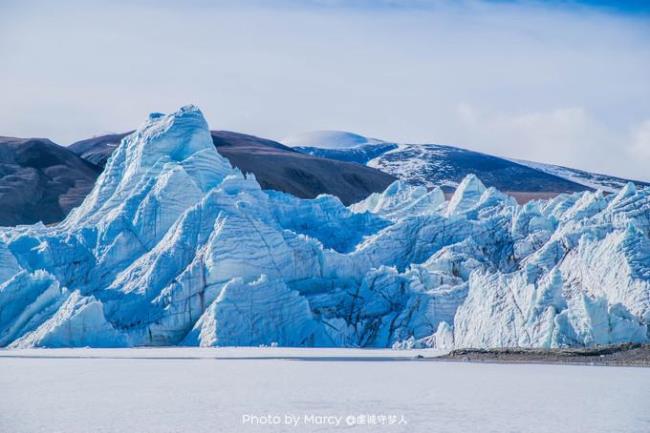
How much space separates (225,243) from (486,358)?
10.1m

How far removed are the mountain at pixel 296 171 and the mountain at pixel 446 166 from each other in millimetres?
14262

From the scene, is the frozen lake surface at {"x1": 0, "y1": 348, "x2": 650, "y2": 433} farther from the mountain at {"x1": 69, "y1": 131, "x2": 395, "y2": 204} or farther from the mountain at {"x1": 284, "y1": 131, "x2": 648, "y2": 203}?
the mountain at {"x1": 284, "y1": 131, "x2": 648, "y2": 203}

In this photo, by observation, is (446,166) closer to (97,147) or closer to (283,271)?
(97,147)

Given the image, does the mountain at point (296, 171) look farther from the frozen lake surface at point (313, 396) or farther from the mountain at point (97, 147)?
the frozen lake surface at point (313, 396)

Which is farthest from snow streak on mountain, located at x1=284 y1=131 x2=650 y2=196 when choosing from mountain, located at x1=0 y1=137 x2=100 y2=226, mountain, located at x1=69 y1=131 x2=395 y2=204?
mountain, located at x1=0 y1=137 x2=100 y2=226

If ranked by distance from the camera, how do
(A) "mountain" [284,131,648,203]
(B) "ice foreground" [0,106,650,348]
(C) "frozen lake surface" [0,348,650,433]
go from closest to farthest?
(C) "frozen lake surface" [0,348,650,433], (B) "ice foreground" [0,106,650,348], (A) "mountain" [284,131,648,203]

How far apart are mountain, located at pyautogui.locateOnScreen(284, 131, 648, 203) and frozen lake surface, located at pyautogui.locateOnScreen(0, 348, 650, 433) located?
3970 inches

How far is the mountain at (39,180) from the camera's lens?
8144 cm

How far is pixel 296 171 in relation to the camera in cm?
10931

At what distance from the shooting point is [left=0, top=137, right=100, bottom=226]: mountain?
81.4 m

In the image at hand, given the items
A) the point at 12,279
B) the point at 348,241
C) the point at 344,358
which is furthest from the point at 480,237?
the point at 12,279

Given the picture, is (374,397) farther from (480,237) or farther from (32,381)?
(480,237)

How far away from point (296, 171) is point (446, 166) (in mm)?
37474

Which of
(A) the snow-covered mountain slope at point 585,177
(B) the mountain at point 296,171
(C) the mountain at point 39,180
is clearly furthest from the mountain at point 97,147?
(A) the snow-covered mountain slope at point 585,177
